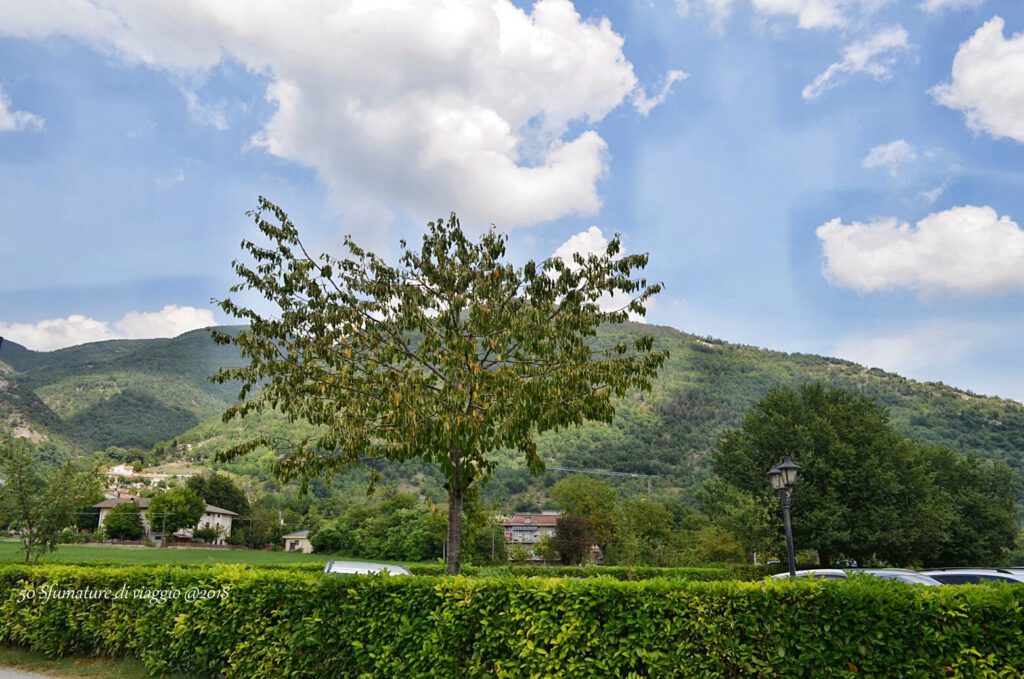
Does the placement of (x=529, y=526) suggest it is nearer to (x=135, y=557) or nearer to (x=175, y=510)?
(x=175, y=510)

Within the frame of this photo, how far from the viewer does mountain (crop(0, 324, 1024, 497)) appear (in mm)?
93375

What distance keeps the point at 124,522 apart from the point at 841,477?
99.6 m

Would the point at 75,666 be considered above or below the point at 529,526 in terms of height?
above

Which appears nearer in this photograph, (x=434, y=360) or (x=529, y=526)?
(x=434, y=360)

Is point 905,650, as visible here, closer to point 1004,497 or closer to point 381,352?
point 381,352

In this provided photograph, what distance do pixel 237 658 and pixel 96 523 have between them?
120465mm

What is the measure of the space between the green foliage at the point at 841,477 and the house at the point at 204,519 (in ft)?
286

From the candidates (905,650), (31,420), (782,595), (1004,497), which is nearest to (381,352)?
(782,595)

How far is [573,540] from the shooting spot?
5672cm

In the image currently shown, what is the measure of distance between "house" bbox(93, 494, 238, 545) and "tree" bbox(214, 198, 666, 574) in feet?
324

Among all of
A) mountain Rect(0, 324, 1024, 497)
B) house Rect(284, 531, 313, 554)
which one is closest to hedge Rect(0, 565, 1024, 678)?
mountain Rect(0, 324, 1024, 497)

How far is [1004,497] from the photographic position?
48906mm

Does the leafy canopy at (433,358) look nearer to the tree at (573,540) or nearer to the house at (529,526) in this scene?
the tree at (573,540)

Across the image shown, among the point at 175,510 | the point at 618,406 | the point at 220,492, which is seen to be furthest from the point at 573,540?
the point at 220,492
